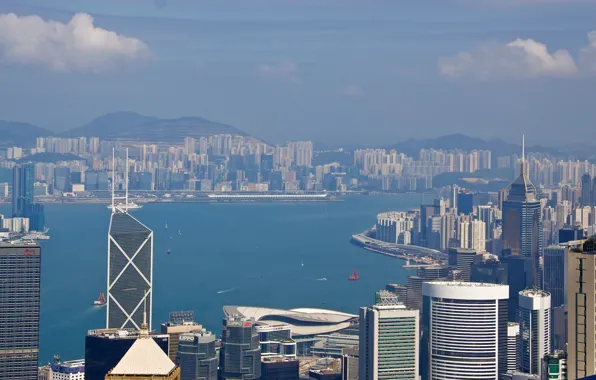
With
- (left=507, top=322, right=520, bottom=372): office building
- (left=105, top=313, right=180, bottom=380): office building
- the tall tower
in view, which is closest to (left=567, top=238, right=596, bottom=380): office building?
(left=105, top=313, right=180, bottom=380): office building

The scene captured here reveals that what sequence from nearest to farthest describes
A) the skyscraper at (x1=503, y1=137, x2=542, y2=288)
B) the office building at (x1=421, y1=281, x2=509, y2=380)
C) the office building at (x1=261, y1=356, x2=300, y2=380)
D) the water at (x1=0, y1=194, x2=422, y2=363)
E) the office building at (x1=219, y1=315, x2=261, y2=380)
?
1. the office building at (x1=421, y1=281, x2=509, y2=380)
2. the office building at (x1=219, y1=315, x2=261, y2=380)
3. the office building at (x1=261, y1=356, x2=300, y2=380)
4. the water at (x1=0, y1=194, x2=422, y2=363)
5. the skyscraper at (x1=503, y1=137, x2=542, y2=288)

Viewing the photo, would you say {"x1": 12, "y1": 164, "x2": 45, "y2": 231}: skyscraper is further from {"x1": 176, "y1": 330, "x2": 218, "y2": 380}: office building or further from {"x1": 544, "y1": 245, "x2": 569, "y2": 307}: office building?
{"x1": 176, "y1": 330, "x2": 218, "y2": 380}: office building

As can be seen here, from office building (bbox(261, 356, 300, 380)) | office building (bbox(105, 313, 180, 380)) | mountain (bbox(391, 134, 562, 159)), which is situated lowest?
office building (bbox(261, 356, 300, 380))

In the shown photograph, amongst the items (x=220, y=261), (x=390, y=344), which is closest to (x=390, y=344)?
(x=390, y=344)

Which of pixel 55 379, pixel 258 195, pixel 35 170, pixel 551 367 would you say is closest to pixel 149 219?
pixel 35 170

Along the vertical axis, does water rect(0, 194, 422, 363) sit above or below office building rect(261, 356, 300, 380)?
above

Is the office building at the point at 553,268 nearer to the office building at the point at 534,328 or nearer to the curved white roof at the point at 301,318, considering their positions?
the office building at the point at 534,328

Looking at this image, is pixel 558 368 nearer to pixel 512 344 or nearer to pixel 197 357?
pixel 512 344
